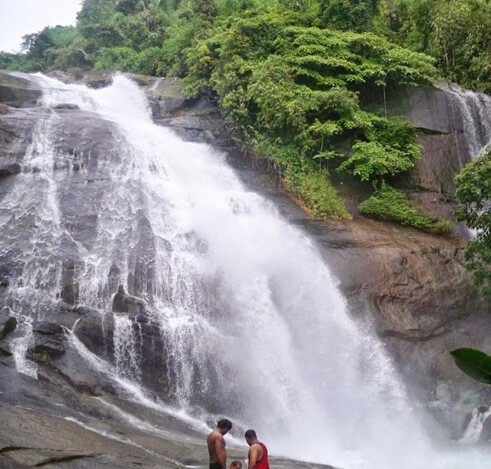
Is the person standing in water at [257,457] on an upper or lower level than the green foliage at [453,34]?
lower

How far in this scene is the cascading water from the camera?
12.3 meters

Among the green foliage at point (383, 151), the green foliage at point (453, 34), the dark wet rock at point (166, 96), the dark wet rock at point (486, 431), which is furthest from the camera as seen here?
the dark wet rock at point (166, 96)

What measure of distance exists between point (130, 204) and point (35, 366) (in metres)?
6.31

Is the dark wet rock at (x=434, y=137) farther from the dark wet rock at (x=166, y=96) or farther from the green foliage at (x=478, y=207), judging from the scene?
the dark wet rock at (x=166, y=96)

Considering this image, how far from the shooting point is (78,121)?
1973 cm

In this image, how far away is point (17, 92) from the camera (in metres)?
23.0

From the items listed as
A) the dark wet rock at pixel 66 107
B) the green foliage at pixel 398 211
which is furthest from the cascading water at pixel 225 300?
the dark wet rock at pixel 66 107

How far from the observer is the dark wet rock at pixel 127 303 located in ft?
42.6

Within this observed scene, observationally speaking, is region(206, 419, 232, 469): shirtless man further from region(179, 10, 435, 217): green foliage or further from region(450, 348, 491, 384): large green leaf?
region(179, 10, 435, 217): green foliage

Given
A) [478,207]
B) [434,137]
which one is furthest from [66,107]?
[478,207]

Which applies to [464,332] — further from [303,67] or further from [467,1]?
[467,1]

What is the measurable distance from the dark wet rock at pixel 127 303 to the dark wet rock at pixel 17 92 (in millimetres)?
13149

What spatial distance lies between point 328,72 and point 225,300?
12551mm

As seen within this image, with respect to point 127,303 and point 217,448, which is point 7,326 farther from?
point 217,448
